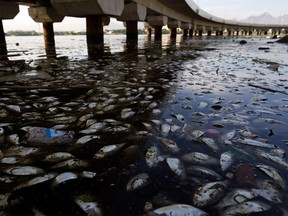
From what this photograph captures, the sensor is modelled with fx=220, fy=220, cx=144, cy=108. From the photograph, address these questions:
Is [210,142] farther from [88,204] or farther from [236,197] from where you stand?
[88,204]

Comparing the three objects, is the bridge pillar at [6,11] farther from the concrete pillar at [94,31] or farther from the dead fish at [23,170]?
the dead fish at [23,170]

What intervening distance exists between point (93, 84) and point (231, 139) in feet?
11.5

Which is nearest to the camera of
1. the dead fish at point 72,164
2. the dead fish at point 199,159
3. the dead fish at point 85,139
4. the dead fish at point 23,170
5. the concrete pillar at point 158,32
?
the dead fish at point 23,170

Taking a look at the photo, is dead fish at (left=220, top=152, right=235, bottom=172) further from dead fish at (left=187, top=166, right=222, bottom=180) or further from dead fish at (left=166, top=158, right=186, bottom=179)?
dead fish at (left=166, top=158, right=186, bottom=179)

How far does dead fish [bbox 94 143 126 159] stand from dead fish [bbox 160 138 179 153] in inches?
17.5

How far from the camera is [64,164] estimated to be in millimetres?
1954

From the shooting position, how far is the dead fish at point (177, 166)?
186 cm

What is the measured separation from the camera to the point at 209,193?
5.31 ft

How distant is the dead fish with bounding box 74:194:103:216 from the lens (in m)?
1.43

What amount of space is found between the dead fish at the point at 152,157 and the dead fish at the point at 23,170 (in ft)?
3.03

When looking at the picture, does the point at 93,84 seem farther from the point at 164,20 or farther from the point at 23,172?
the point at 164,20

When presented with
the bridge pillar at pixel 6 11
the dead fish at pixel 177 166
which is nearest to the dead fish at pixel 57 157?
the dead fish at pixel 177 166

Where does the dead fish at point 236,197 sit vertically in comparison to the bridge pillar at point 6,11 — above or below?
below

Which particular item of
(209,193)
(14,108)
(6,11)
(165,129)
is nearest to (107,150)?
(165,129)
